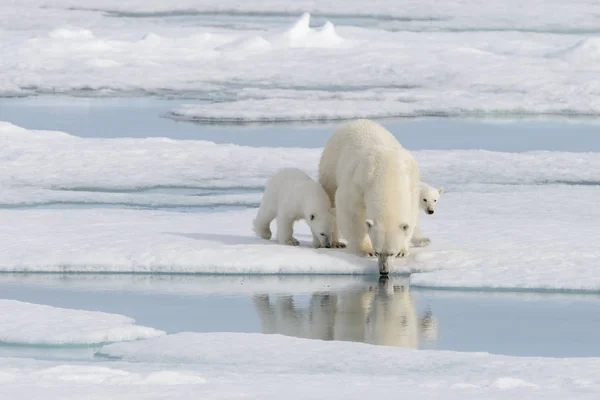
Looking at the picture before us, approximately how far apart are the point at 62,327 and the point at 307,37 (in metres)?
15.6

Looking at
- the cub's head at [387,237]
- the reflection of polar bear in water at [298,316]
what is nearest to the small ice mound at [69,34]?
the cub's head at [387,237]

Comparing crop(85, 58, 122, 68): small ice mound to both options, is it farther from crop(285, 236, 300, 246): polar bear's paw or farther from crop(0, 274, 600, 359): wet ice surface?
crop(0, 274, 600, 359): wet ice surface

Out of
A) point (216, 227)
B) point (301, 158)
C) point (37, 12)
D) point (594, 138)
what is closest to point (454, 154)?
point (301, 158)

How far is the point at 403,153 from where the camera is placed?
21.3 feet

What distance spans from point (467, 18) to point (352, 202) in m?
20.4

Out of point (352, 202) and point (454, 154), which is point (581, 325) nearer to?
point (352, 202)

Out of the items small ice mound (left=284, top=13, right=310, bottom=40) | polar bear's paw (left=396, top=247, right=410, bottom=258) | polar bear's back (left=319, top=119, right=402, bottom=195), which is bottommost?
polar bear's paw (left=396, top=247, right=410, bottom=258)

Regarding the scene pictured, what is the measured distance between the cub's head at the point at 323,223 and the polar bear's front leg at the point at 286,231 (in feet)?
0.60

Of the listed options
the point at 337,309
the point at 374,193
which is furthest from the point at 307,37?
the point at 337,309

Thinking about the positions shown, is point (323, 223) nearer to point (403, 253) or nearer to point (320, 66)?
point (403, 253)

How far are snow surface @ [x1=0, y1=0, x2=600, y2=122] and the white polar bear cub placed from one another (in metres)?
7.56

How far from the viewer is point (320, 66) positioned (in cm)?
1853

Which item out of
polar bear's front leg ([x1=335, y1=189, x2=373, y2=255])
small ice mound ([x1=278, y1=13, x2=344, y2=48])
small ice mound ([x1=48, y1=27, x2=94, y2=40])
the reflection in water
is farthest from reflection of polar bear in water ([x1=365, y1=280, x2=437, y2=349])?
small ice mound ([x1=48, y1=27, x2=94, y2=40])

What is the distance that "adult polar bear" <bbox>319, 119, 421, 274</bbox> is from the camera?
20.3 feet
